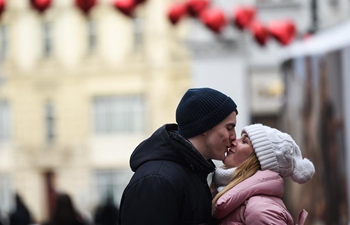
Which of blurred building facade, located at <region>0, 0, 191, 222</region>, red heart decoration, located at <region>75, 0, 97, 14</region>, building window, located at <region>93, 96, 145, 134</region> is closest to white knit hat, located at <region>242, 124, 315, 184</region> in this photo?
red heart decoration, located at <region>75, 0, 97, 14</region>

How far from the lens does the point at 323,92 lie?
39.7 feet

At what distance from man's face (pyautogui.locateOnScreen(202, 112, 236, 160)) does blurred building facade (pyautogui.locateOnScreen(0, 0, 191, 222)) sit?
30180mm

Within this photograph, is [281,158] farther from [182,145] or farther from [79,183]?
[79,183]

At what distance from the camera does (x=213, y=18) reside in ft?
62.8

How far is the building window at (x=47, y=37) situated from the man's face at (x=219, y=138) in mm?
32491

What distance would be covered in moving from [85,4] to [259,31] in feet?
11.9

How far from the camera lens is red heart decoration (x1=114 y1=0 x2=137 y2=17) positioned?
1783 cm

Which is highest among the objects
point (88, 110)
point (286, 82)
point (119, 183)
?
point (286, 82)

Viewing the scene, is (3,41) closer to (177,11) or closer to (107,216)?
(107,216)

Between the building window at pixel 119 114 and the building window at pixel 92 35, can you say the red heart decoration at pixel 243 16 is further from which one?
the building window at pixel 92 35

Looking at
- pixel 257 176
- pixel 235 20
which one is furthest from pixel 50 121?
pixel 257 176

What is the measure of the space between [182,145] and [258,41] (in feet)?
51.6

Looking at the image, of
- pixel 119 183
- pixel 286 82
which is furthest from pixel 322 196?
pixel 119 183

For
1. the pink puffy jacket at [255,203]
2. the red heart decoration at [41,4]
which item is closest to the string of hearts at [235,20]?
the red heart decoration at [41,4]
